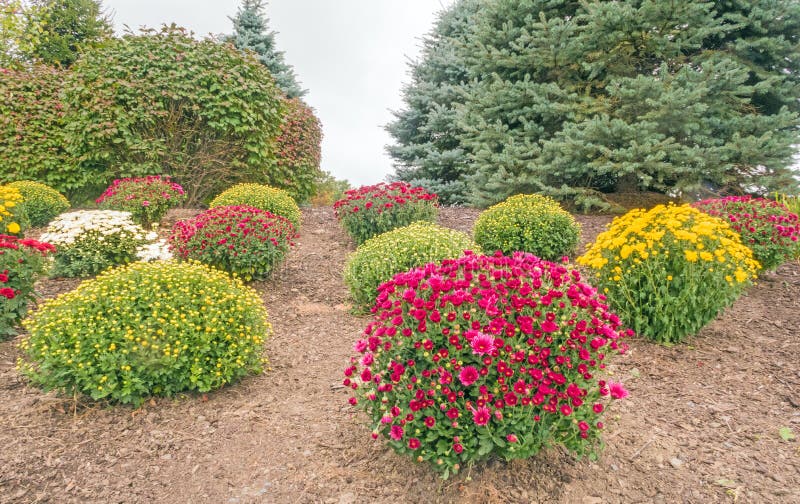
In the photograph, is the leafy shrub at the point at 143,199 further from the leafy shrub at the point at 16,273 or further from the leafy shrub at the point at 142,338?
the leafy shrub at the point at 142,338

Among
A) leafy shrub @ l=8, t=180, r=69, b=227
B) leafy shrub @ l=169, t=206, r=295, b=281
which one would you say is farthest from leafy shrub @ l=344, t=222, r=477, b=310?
leafy shrub @ l=8, t=180, r=69, b=227

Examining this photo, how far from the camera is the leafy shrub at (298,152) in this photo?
37.1 feet

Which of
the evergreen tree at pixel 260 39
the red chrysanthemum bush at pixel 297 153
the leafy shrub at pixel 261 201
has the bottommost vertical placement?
the leafy shrub at pixel 261 201

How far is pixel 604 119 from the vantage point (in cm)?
743

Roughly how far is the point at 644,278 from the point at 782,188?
5.26m

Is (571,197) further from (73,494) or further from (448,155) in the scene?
(73,494)

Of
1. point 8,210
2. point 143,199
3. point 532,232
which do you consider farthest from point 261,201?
point 532,232

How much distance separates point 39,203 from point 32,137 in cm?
192

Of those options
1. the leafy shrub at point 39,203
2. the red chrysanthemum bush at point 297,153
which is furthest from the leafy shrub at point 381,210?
the leafy shrub at point 39,203

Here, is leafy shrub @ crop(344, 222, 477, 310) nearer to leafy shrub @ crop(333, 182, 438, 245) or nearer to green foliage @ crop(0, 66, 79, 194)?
leafy shrub @ crop(333, 182, 438, 245)

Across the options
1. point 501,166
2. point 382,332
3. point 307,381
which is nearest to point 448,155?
point 501,166

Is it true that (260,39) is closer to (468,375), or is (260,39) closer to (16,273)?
(16,273)

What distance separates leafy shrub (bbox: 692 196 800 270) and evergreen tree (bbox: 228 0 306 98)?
529 inches

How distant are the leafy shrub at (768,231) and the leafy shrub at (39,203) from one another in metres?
10.4
